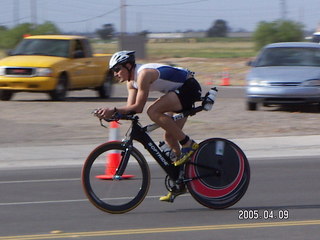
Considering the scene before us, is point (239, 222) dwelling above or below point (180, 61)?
above

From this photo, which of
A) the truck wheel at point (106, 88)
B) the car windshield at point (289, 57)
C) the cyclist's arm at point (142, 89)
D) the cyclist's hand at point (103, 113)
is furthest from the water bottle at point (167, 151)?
the truck wheel at point (106, 88)

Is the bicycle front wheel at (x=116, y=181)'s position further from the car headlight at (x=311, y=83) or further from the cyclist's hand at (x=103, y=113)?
the car headlight at (x=311, y=83)

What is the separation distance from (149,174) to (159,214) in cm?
42

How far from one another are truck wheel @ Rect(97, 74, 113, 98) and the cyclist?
1529cm

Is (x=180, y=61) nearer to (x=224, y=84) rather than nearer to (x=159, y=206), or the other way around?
(x=224, y=84)

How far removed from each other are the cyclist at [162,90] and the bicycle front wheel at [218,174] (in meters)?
0.13

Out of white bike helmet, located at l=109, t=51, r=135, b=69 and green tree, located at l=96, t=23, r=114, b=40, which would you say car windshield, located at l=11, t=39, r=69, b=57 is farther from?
green tree, located at l=96, t=23, r=114, b=40

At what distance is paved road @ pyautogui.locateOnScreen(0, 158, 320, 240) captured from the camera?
6879 millimetres

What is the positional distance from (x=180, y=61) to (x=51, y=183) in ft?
126

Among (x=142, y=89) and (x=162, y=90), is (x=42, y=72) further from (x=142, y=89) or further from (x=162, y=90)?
(x=142, y=89)

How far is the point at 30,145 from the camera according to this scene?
13.7 meters

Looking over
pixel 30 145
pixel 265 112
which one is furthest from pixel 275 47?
pixel 30 145

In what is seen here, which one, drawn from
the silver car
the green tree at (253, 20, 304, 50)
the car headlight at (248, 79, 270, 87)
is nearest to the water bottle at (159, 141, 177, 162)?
the silver car

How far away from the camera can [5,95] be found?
21328mm
